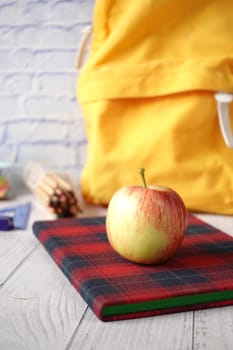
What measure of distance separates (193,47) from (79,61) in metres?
0.25

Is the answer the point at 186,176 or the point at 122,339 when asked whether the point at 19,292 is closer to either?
the point at 122,339

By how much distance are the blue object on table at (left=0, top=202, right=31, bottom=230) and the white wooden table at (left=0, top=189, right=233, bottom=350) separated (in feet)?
0.82

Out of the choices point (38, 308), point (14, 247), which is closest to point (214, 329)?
point (38, 308)

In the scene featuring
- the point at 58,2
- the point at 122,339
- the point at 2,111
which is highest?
the point at 58,2

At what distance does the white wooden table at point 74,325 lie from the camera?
0.55 m

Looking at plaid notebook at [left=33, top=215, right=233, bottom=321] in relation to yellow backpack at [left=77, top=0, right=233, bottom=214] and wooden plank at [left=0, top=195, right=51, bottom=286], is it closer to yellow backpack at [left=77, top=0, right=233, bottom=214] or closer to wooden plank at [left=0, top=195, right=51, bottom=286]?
wooden plank at [left=0, top=195, right=51, bottom=286]

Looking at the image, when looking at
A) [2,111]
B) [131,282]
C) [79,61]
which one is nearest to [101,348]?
[131,282]

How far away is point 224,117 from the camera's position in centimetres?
103

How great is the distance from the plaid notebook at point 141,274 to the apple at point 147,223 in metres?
0.02

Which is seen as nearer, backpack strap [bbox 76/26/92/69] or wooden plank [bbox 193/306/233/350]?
wooden plank [bbox 193/306/233/350]

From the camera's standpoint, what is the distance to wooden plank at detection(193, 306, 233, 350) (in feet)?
1.82

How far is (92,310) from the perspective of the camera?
0.62 m

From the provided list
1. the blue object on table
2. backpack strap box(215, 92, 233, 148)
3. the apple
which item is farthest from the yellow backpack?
the apple

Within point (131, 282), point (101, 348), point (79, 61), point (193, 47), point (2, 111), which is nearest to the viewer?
point (101, 348)
